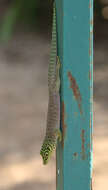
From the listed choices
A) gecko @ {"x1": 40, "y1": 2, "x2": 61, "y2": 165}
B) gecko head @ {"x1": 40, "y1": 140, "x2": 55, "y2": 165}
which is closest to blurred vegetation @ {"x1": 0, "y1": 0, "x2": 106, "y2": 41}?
gecko head @ {"x1": 40, "y1": 140, "x2": 55, "y2": 165}

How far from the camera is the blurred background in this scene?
11.1ft

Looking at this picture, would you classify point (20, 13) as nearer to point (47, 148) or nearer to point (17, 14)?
point (17, 14)

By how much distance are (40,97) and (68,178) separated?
3.65 metres

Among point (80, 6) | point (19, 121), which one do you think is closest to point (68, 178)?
point (80, 6)

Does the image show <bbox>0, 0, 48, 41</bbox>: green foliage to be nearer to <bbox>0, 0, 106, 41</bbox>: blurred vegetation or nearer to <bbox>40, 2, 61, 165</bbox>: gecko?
<bbox>0, 0, 106, 41</bbox>: blurred vegetation

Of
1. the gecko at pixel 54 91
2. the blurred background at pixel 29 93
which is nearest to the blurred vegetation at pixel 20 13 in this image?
the blurred background at pixel 29 93

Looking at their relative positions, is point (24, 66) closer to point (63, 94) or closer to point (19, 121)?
point (19, 121)

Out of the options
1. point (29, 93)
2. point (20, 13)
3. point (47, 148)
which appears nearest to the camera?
point (47, 148)

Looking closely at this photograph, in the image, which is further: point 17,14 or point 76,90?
point 17,14

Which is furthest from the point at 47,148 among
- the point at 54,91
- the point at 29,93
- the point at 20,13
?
the point at 20,13

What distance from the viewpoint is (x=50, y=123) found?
1035 mm

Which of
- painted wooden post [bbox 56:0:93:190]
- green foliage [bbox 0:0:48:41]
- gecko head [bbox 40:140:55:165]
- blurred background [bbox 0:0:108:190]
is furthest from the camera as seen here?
green foliage [bbox 0:0:48:41]

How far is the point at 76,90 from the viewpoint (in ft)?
3.18

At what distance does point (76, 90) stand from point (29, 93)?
377cm
